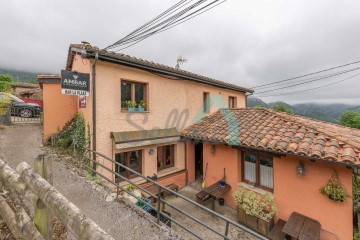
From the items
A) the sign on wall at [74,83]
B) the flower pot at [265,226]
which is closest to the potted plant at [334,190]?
the flower pot at [265,226]

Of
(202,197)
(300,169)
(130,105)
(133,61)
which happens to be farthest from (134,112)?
(300,169)

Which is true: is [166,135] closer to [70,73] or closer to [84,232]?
[70,73]

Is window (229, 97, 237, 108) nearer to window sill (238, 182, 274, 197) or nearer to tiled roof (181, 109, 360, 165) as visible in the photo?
tiled roof (181, 109, 360, 165)

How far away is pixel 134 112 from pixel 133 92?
952 millimetres

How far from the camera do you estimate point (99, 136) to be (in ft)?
24.1

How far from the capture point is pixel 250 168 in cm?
841

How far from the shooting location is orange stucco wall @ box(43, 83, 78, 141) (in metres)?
9.70

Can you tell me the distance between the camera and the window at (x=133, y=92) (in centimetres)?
827

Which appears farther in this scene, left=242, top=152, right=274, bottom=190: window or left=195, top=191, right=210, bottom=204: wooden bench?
left=195, top=191, right=210, bottom=204: wooden bench

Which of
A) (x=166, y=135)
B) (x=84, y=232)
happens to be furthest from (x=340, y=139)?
(x=84, y=232)

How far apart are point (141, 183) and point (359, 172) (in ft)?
27.2

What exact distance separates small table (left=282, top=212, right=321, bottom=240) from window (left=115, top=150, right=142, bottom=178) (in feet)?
20.3

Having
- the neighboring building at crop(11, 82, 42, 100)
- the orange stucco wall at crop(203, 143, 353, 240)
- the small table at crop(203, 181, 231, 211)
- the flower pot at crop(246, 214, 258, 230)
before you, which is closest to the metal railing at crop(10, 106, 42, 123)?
the neighboring building at crop(11, 82, 42, 100)

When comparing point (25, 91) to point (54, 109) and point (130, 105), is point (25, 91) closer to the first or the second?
point (54, 109)
